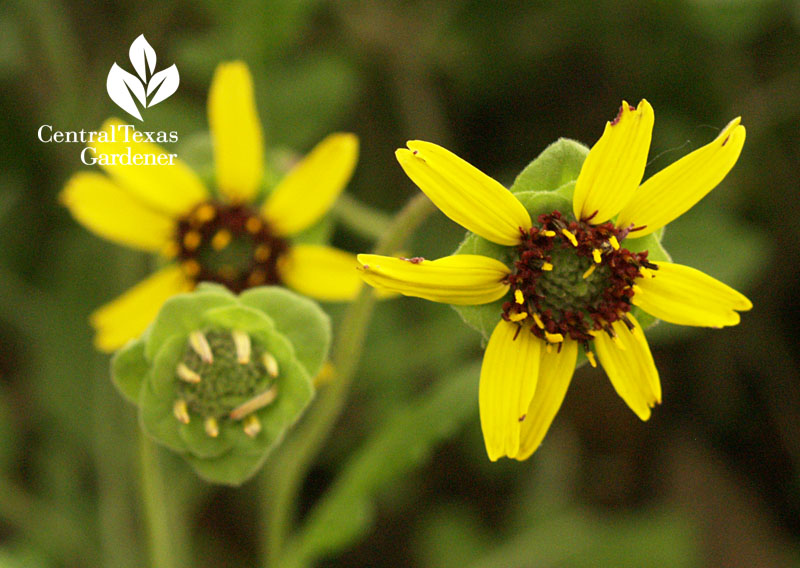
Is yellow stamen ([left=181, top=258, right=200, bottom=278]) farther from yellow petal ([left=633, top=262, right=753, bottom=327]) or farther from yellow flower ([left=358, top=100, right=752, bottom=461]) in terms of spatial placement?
yellow petal ([left=633, top=262, right=753, bottom=327])

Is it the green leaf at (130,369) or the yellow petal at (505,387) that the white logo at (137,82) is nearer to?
the green leaf at (130,369)

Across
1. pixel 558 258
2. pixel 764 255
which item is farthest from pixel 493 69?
pixel 558 258

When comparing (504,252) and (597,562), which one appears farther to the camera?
(597,562)

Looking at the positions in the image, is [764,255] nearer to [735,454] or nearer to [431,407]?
[735,454]

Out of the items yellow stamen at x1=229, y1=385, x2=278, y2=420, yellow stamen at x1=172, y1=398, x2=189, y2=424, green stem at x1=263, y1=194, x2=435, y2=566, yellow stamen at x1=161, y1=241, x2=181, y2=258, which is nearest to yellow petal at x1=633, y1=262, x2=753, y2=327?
green stem at x1=263, y1=194, x2=435, y2=566

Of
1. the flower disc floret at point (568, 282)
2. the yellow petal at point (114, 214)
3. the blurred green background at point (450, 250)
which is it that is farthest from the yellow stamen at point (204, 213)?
the flower disc floret at point (568, 282)

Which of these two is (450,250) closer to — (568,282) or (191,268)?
(191,268)

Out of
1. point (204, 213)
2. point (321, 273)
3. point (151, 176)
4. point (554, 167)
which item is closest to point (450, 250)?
point (321, 273)
